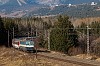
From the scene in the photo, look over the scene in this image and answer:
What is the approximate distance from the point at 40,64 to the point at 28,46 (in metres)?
26.4

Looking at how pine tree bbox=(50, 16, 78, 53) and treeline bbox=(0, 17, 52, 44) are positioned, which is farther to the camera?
treeline bbox=(0, 17, 52, 44)

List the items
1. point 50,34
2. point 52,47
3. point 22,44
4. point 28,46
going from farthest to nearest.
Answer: point 50,34 < point 52,47 < point 22,44 < point 28,46

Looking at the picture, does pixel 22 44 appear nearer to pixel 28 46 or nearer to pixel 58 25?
pixel 28 46

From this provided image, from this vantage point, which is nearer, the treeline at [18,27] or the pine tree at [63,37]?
the pine tree at [63,37]

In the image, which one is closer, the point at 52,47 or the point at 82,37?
the point at 52,47

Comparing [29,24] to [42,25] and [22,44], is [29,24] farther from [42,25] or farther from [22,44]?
[22,44]

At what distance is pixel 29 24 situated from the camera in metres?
151

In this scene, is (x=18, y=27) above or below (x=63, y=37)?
above

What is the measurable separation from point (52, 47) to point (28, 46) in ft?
71.8

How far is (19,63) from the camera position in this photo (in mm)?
29359

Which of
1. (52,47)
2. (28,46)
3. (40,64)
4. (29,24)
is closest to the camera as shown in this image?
(40,64)

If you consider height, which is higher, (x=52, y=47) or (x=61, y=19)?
(x=61, y=19)

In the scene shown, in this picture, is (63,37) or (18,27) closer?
(63,37)

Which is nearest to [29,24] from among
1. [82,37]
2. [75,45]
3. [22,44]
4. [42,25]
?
[42,25]
